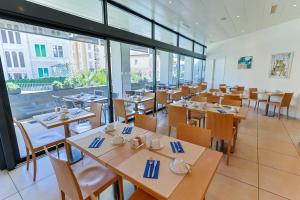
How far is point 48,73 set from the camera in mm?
2824

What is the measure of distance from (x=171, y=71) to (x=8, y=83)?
5.74 m

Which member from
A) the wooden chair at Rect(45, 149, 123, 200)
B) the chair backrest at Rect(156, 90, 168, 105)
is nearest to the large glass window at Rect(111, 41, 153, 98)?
the chair backrest at Rect(156, 90, 168, 105)

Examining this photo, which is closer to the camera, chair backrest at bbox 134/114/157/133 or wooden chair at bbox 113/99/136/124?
chair backrest at bbox 134/114/157/133

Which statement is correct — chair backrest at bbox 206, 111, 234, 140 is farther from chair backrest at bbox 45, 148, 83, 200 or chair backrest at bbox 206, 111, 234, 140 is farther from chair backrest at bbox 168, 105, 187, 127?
chair backrest at bbox 45, 148, 83, 200

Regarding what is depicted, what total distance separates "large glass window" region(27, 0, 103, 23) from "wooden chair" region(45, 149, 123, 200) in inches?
98.5

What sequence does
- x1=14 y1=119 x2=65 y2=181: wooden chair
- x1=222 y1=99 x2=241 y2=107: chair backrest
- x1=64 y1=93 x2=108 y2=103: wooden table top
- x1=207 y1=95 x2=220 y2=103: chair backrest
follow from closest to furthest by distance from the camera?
x1=14 y1=119 x2=65 y2=181: wooden chair
x1=222 y1=99 x2=241 y2=107: chair backrest
x1=64 y1=93 x2=108 y2=103: wooden table top
x1=207 y1=95 x2=220 y2=103: chair backrest

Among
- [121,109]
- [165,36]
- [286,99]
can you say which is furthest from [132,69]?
[286,99]

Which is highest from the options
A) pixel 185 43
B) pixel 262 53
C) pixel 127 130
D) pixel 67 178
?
pixel 185 43

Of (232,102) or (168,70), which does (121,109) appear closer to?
(232,102)

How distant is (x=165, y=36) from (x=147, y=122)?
14.7 ft

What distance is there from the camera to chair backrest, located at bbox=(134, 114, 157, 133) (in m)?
Result: 2.04

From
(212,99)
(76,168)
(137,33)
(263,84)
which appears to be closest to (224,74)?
(263,84)

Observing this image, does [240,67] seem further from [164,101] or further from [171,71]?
[164,101]

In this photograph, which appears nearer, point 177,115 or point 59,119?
point 59,119
